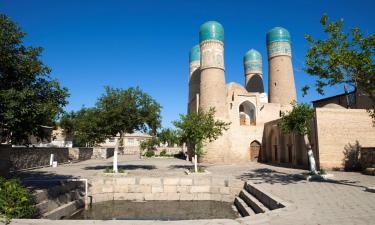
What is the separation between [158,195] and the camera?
14.4 meters

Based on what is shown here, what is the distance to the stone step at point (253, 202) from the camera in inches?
366

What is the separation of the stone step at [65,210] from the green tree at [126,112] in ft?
18.3

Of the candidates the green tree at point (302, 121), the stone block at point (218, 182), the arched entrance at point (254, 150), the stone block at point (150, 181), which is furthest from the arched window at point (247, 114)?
the stone block at point (150, 181)

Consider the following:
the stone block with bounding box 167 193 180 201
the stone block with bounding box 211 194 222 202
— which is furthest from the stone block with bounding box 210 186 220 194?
the stone block with bounding box 167 193 180 201

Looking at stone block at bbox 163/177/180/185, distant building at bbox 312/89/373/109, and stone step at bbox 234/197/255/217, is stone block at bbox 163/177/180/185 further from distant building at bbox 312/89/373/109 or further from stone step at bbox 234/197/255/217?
distant building at bbox 312/89/373/109

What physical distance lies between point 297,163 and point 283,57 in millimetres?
14794

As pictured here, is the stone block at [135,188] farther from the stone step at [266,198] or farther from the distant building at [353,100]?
the distant building at [353,100]

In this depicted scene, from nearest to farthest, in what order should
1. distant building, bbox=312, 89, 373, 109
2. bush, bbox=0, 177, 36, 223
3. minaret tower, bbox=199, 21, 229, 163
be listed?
1. bush, bbox=0, 177, 36, 223
2. distant building, bbox=312, 89, 373, 109
3. minaret tower, bbox=199, 21, 229, 163

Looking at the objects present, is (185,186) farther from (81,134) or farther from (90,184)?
(81,134)

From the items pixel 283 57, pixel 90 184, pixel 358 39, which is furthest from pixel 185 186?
pixel 283 57

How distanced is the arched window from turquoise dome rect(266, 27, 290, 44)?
26.9ft

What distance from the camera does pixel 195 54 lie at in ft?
146

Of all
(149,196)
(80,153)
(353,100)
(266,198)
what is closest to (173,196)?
(149,196)

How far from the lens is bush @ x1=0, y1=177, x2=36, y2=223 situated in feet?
22.6
